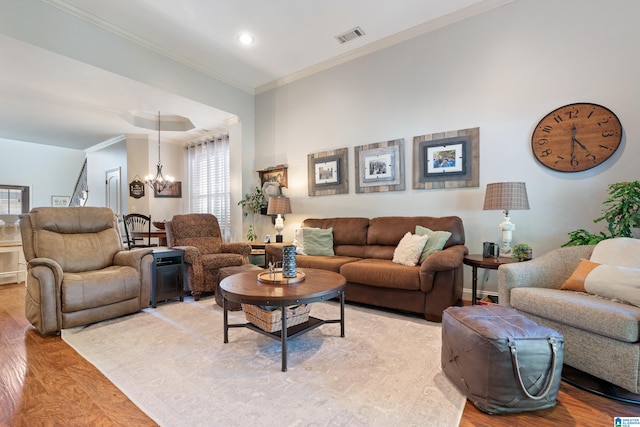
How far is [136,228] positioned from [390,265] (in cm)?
560

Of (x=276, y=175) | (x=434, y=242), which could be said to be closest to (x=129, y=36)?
(x=276, y=175)

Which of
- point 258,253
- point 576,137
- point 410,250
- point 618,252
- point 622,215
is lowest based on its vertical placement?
point 258,253

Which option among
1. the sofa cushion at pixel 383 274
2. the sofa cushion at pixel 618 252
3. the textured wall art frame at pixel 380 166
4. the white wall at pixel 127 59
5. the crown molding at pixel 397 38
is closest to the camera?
the sofa cushion at pixel 618 252

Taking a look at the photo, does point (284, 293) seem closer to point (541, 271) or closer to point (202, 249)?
point (541, 271)

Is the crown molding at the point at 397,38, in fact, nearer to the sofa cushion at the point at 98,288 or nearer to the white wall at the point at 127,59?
the white wall at the point at 127,59

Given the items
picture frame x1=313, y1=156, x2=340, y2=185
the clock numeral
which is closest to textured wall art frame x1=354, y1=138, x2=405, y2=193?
picture frame x1=313, y1=156, x2=340, y2=185

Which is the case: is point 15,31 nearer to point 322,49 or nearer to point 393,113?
point 322,49

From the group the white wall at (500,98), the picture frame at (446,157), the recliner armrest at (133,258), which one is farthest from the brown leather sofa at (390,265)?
the recliner armrest at (133,258)

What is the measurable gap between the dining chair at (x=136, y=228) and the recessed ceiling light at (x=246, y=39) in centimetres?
352

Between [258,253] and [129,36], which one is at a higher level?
[129,36]

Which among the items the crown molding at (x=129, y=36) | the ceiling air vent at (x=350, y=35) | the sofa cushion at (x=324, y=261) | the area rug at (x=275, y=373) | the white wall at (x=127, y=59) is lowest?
the area rug at (x=275, y=373)

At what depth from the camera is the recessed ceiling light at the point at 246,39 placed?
3830 millimetres

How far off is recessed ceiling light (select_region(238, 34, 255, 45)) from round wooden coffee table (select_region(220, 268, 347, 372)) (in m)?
3.14

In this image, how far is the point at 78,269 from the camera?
301 centimetres
